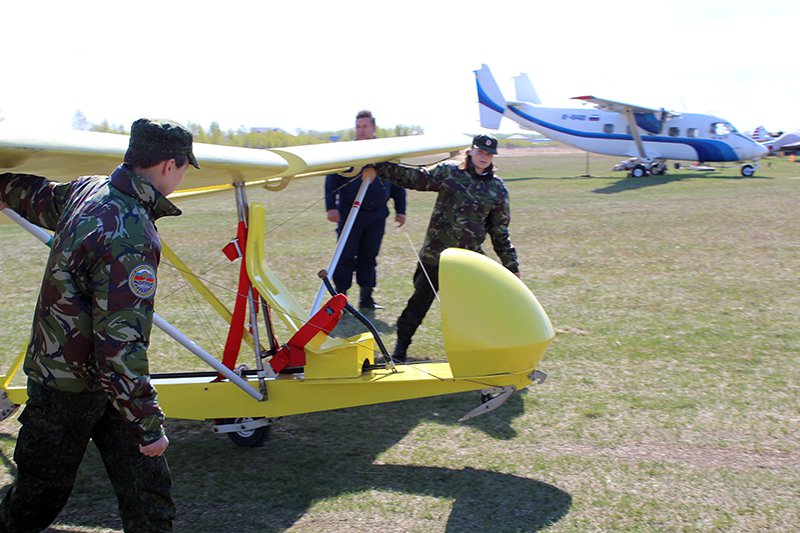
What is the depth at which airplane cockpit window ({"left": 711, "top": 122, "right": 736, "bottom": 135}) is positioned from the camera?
30.0m

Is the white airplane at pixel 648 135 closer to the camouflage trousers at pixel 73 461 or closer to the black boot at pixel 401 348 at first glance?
the black boot at pixel 401 348

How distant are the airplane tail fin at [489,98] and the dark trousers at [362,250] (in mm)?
31521

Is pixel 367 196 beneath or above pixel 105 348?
above

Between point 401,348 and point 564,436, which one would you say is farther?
point 401,348

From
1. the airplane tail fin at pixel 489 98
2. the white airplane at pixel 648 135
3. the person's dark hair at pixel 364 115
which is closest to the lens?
the person's dark hair at pixel 364 115

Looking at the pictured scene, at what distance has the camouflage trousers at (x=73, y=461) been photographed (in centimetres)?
289

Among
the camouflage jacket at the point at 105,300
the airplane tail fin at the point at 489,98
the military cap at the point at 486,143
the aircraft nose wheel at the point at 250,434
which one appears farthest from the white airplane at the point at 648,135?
the camouflage jacket at the point at 105,300

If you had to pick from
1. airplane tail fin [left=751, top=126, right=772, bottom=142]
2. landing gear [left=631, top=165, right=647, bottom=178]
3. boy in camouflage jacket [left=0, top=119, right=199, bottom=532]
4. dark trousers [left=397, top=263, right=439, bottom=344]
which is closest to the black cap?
boy in camouflage jacket [left=0, top=119, right=199, bottom=532]

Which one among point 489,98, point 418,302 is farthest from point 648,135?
point 418,302

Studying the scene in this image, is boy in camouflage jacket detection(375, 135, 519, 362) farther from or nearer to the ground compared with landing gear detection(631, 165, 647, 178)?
farther from the ground

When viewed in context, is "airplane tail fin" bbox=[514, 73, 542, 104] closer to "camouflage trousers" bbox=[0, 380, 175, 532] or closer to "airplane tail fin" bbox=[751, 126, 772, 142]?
"airplane tail fin" bbox=[751, 126, 772, 142]

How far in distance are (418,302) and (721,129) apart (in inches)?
1093

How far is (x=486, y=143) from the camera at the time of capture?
5.67m

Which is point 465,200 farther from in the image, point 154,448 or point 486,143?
point 154,448
